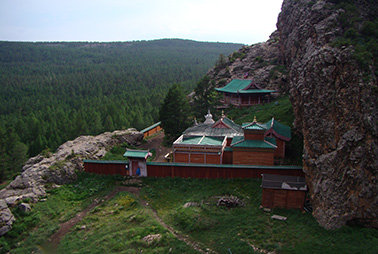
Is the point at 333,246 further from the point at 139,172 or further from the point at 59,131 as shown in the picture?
the point at 59,131

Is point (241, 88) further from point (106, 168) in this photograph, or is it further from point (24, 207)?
point (24, 207)

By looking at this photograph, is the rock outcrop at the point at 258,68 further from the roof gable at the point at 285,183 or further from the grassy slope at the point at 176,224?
the grassy slope at the point at 176,224

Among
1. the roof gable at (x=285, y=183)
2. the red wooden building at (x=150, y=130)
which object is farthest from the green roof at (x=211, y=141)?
the red wooden building at (x=150, y=130)

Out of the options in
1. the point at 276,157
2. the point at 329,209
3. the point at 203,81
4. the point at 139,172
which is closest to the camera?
the point at 329,209

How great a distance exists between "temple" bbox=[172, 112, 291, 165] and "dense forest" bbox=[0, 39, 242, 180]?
82.6ft

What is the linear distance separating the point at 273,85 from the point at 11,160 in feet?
146

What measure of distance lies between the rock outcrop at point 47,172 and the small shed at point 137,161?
17.6 feet

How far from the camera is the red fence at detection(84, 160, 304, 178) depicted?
22.8 m

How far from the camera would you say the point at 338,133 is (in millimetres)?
16484

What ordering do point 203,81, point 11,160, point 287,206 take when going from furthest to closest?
point 11,160 < point 203,81 < point 287,206

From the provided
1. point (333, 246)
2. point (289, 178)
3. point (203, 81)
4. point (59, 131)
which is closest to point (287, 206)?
point (289, 178)

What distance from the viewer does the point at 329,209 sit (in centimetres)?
1622

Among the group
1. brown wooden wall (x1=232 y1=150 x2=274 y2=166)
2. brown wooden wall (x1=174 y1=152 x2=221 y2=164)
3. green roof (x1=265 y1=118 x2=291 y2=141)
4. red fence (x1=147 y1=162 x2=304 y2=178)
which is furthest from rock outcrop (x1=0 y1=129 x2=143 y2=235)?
green roof (x1=265 y1=118 x2=291 y2=141)

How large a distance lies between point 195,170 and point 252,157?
507cm
